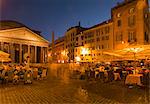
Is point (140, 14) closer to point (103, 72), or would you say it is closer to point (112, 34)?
point (112, 34)

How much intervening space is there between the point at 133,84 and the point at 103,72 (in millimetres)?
5343

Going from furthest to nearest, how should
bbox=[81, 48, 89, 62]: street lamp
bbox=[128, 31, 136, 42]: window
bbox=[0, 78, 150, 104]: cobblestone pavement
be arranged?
1. bbox=[81, 48, 89, 62]: street lamp
2. bbox=[128, 31, 136, 42]: window
3. bbox=[0, 78, 150, 104]: cobblestone pavement

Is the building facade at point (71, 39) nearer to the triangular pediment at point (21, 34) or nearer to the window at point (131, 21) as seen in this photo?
the triangular pediment at point (21, 34)

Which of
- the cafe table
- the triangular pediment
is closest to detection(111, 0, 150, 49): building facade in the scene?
the triangular pediment

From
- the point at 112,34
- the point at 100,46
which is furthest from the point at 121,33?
the point at 100,46

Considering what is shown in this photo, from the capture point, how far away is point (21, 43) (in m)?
52.4

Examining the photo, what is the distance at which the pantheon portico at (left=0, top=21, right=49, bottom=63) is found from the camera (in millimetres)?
49781

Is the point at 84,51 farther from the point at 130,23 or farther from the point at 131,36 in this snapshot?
the point at 130,23

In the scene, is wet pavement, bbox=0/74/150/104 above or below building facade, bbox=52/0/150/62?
below

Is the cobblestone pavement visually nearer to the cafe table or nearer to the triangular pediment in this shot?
the cafe table

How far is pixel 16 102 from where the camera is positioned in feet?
29.4

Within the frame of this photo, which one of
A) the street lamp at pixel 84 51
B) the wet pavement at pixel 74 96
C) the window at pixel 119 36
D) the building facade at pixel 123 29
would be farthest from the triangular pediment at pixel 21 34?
the wet pavement at pixel 74 96

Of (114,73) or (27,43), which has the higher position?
(27,43)

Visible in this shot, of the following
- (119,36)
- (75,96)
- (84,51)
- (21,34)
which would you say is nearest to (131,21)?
(119,36)
